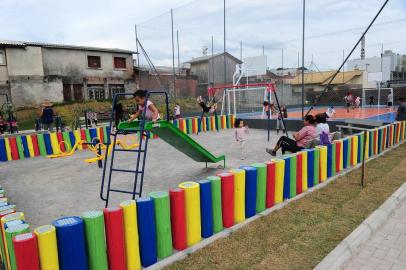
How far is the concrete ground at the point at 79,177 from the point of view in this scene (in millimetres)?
5109

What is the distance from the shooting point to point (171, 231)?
3.43 metres

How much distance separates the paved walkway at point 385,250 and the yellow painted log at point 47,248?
9.41 ft

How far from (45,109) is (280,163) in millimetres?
10602

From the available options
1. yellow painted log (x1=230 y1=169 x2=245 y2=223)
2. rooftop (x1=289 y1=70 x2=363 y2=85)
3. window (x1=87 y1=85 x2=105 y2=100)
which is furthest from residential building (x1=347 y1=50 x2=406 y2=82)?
yellow painted log (x1=230 y1=169 x2=245 y2=223)

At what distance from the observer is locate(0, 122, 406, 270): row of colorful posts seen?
2551 mm

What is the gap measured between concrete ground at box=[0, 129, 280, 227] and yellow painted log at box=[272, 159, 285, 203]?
7.42 feet

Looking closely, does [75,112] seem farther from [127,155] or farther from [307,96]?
[307,96]

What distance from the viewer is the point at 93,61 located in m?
27.3

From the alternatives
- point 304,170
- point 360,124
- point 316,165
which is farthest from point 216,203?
point 360,124

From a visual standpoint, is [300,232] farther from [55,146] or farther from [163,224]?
[55,146]

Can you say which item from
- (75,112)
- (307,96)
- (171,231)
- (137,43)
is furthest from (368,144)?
(307,96)

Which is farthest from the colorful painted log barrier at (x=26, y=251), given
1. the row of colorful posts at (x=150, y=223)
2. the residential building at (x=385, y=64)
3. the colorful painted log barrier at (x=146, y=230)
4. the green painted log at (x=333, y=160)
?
the residential building at (x=385, y=64)

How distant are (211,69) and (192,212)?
23640 mm

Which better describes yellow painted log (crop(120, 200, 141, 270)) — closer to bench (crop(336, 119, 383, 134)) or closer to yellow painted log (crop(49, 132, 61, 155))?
yellow painted log (crop(49, 132, 61, 155))
